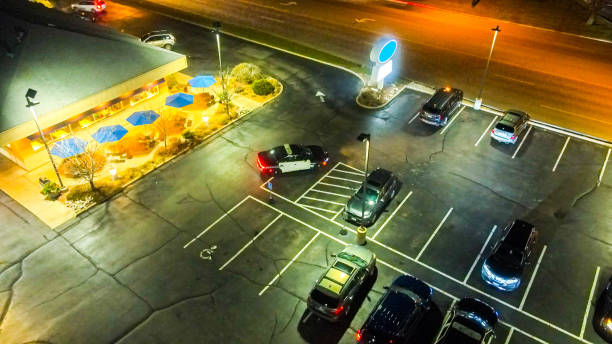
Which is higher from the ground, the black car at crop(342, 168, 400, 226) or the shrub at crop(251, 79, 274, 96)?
the shrub at crop(251, 79, 274, 96)

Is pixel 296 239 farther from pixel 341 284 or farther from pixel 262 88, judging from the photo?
pixel 262 88

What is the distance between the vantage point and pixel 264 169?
2928 cm

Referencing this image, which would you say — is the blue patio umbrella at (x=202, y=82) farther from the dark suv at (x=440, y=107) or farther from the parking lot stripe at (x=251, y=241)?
the dark suv at (x=440, y=107)

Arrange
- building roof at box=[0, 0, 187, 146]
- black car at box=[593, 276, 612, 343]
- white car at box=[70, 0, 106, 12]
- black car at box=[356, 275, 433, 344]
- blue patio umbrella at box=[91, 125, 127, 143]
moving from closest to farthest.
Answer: black car at box=[356, 275, 433, 344] → black car at box=[593, 276, 612, 343] → building roof at box=[0, 0, 187, 146] → blue patio umbrella at box=[91, 125, 127, 143] → white car at box=[70, 0, 106, 12]

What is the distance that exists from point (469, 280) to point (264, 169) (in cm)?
1470

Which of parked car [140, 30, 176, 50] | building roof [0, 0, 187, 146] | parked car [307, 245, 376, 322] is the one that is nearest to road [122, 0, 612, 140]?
parked car [140, 30, 176, 50]

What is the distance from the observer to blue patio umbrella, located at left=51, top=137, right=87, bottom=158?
28656mm

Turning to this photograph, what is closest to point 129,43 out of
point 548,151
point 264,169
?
point 264,169

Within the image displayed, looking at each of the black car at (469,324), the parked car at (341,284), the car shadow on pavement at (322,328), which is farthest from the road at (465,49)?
the car shadow on pavement at (322,328)

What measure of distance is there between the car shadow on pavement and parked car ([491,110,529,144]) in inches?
730

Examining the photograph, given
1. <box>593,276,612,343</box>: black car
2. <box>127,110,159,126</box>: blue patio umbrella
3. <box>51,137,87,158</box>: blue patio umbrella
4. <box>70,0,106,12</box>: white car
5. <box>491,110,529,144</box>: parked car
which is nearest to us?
<box>593,276,612,343</box>: black car

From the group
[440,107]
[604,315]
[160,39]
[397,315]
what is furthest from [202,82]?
[604,315]

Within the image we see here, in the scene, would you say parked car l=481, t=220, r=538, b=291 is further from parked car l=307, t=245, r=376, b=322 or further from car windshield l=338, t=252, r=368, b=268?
car windshield l=338, t=252, r=368, b=268

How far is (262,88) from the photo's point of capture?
3853cm
